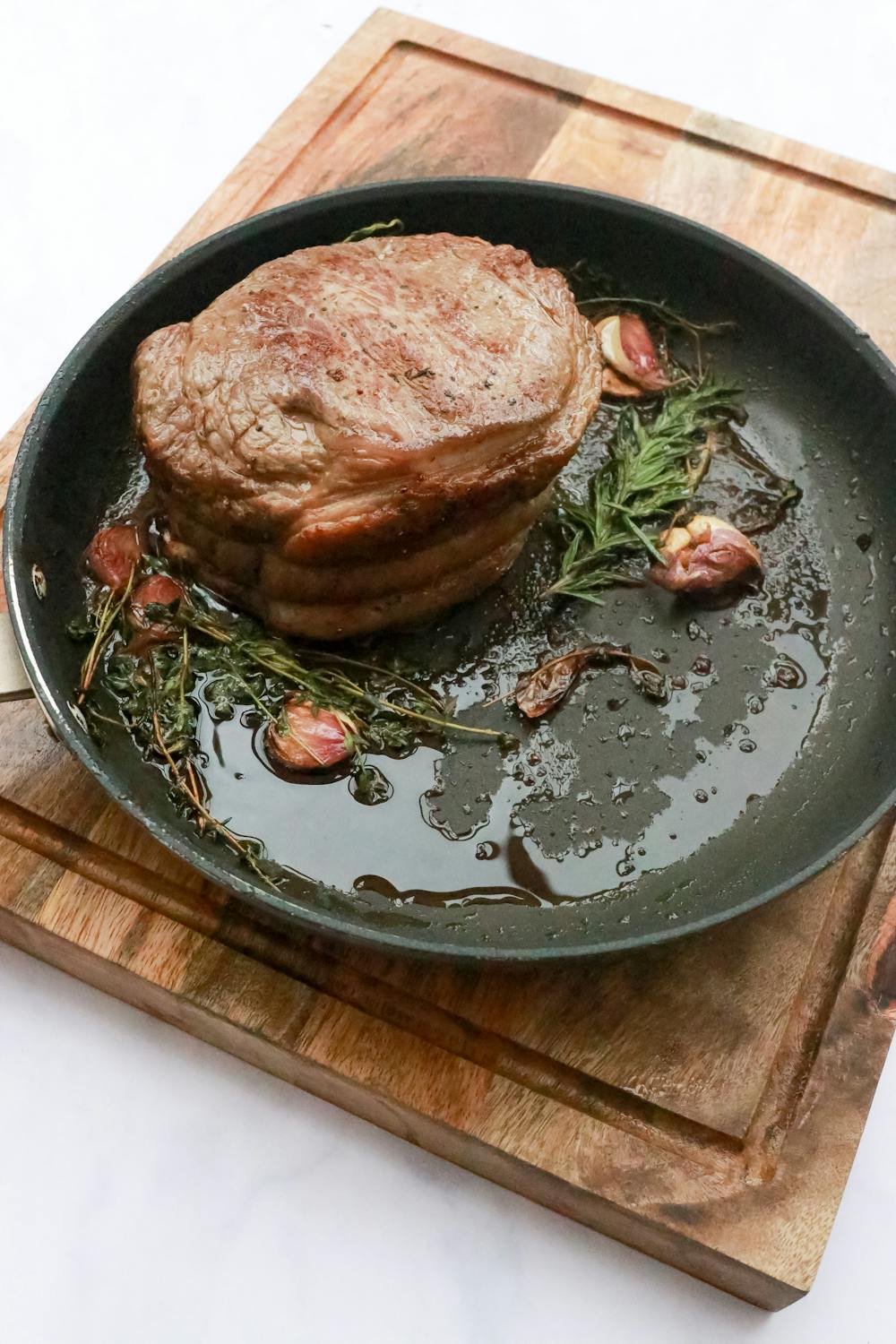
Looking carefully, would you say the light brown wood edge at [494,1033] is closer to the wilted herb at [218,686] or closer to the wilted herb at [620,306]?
the wilted herb at [218,686]

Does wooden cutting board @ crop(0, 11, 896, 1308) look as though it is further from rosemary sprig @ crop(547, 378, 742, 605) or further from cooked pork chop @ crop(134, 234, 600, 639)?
rosemary sprig @ crop(547, 378, 742, 605)

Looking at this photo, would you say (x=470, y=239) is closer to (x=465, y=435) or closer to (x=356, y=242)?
(x=356, y=242)

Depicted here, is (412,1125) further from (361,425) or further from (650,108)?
(650,108)

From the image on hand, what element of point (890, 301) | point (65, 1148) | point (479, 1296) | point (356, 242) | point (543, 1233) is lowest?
point (65, 1148)

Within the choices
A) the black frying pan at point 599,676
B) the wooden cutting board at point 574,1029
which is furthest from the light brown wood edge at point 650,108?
the wooden cutting board at point 574,1029

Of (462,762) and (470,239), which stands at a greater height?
(470,239)

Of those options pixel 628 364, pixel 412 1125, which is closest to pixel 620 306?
pixel 628 364

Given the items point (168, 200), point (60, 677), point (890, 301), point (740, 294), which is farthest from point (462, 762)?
point (168, 200)

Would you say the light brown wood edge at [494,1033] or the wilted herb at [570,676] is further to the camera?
the wilted herb at [570,676]

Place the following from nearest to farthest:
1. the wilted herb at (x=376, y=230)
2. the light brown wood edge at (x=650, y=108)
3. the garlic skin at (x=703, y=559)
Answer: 1. the garlic skin at (x=703, y=559)
2. the wilted herb at (x=376, y=230)
3. the light brown wood edge at (x=650, y=108)
